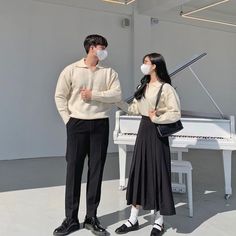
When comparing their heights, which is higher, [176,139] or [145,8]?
[145,8]

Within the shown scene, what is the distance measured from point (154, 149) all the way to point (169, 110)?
1.06ft

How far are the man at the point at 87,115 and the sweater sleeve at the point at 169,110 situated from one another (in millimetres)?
356

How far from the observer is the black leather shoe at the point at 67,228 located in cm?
283

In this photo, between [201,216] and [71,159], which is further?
[201,216]

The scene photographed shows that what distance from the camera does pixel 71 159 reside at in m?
2.81

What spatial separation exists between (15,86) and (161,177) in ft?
13.3

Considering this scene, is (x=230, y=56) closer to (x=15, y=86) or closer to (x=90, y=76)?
(x=15, y=86)

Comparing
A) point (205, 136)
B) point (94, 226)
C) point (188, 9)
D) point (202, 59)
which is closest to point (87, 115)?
point (94, 226)

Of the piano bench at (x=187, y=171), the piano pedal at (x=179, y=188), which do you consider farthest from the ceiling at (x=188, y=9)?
the piano bench at (x=187, y=171)

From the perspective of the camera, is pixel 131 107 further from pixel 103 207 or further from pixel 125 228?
pixel 103 207

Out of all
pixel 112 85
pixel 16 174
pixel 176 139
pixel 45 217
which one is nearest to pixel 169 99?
pixel 112 85

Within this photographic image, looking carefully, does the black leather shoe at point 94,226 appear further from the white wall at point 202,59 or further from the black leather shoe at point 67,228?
the white wall at point 202,59

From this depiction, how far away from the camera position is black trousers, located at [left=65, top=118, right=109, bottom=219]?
2.77 meters

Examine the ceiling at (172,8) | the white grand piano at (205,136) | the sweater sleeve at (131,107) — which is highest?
the ceiling at (172,8)
